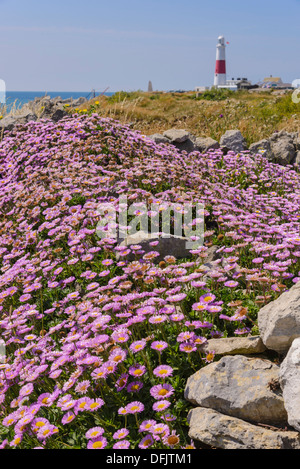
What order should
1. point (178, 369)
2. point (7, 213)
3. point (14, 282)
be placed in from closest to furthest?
1. point (178, 369)
2. point (14, 282)
3. point (7, 213)

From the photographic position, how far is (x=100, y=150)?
27.5ft

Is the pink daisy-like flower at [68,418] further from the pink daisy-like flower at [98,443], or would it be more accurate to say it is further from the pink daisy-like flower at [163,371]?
the pink daisy-like flower at [163,371]

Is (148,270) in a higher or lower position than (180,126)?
lower

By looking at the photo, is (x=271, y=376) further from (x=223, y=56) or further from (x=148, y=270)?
(x=223, y=56)

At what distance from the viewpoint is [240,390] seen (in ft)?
9.41

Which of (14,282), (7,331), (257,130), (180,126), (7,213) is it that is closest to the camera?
(7,331)

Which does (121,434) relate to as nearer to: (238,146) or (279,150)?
(238,146)

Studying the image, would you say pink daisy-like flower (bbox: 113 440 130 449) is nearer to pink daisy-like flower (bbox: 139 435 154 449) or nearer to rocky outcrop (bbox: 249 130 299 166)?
pink daisy-like flower (bbox: 139 435 154 449)

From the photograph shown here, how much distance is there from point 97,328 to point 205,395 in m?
1.08

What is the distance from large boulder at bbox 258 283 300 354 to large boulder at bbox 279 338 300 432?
0.18 metres

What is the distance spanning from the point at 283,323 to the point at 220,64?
267ft

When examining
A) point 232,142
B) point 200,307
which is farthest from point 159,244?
point 232,142

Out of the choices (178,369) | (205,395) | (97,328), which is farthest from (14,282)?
(205,395)

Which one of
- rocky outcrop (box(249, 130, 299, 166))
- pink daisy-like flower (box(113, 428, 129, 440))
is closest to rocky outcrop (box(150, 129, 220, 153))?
rocky outcrop (box(249, 130, 299, 166))
